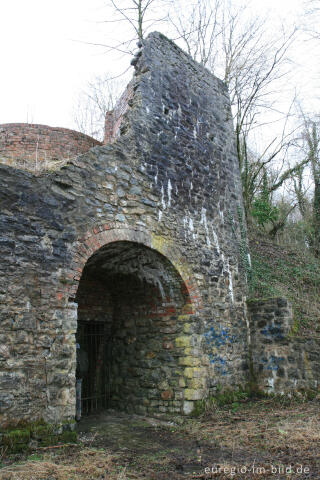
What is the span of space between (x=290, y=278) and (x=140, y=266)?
5393 millimetres

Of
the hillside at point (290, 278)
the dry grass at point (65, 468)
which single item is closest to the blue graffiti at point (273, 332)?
the hillside at point (290, 278)

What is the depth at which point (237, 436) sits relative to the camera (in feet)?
16.9

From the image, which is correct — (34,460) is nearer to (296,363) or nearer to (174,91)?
(296,363)

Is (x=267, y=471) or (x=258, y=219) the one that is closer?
(x=267, y=471)

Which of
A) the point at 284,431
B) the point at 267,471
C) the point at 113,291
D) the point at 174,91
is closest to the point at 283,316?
the point at 284,431

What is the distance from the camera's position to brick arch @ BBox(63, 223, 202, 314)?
503 centimetres

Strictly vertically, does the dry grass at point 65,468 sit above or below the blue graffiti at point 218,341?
below

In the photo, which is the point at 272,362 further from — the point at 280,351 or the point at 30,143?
the point at 30,143

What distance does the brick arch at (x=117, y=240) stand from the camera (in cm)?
503

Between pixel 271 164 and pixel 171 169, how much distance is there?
10.6 m

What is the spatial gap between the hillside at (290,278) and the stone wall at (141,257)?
1127 millimetres

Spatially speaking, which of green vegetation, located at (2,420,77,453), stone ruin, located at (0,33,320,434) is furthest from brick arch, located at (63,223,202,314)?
green vegetation, located at (2,420,77,453)

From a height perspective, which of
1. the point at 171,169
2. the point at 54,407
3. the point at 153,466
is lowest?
the point at 153,466

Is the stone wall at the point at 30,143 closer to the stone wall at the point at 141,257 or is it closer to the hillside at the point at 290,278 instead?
the stone wall at the point at 141,257
